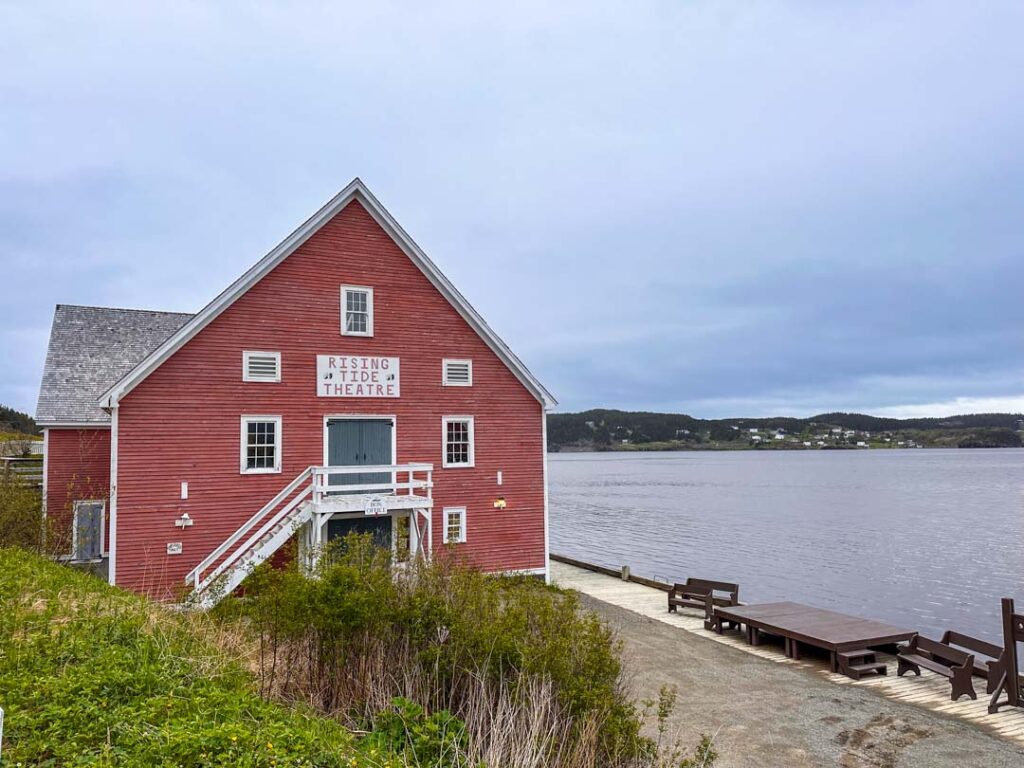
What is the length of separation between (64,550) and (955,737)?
1934 cm

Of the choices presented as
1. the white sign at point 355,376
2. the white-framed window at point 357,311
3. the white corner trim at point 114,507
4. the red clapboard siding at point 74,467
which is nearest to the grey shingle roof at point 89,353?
the red clapboard siding at point 74,467

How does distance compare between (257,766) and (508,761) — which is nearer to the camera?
(257,766)

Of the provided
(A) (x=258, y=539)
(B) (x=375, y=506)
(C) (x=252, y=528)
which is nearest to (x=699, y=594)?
(B) (x=375, y=506)

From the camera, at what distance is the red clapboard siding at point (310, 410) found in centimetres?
1800

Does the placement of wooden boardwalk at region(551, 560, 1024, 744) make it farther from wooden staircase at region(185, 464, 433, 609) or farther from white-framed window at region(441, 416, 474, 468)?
wooden staircase at region(185, 464, 433, 609)

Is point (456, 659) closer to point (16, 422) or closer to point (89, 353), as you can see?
point (89, 353)

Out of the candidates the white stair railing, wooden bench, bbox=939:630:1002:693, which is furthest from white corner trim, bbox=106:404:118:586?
wooden bench, bbox=939:630:1002:693

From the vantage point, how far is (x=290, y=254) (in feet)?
65.3

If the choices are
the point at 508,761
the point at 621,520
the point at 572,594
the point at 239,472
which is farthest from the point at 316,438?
the point at 621,520

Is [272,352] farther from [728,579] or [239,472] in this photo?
[728,579]

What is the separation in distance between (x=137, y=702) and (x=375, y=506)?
13050 mm

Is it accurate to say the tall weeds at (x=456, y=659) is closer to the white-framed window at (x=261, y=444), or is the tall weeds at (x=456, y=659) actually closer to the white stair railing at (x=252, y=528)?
the white stair railing at (x=252, y=528)

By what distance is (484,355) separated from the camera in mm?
22281

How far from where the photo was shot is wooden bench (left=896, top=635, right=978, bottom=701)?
12086mm
